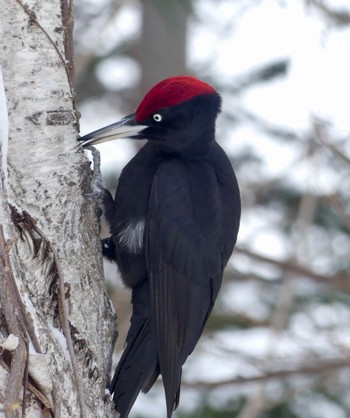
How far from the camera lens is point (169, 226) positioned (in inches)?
143

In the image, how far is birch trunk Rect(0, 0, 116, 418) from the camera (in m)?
2.57

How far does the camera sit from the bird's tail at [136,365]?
332 centimetres

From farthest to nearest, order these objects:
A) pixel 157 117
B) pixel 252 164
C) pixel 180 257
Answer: pixel 252 164 → pixel 157 117 → pixel 180 257

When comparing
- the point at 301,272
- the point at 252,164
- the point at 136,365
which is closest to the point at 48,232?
the point at 136,365

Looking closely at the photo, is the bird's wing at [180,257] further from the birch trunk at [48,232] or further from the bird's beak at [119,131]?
the birch trunk at [48,232]

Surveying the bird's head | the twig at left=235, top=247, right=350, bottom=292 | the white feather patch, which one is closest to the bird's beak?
the bird's head

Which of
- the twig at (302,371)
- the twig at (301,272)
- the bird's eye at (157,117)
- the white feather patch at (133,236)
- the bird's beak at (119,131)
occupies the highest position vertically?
the bird's eye at (157,117)

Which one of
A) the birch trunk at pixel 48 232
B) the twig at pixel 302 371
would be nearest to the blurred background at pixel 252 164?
the twig at pixel 302 371

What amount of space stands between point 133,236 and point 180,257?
275 millimetres

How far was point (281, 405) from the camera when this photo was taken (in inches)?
313

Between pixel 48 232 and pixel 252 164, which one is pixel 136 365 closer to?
pixel 48 232

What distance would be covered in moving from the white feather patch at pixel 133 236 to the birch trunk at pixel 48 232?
1.61 ft

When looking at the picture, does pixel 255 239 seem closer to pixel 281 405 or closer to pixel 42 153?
pixel 281 405

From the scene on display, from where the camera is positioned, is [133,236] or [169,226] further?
[133,236]
